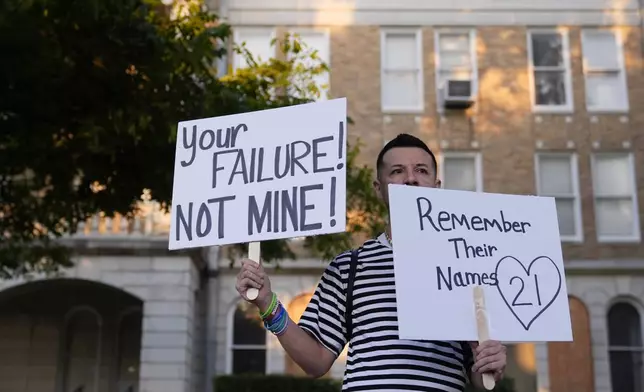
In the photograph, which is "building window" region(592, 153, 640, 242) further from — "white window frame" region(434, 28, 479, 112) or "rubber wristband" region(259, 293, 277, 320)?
"rubber wristband" region(259, 293, 277, 320)

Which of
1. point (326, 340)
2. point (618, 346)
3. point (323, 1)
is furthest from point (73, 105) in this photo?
point (618, 346)

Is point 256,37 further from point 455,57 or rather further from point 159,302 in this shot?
point 159,302

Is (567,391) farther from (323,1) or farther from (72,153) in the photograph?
(72,153)

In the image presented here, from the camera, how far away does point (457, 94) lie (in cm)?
1695

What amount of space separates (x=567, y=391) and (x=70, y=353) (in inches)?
401

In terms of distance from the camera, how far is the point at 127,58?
8.48 m

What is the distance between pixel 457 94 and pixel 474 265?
14.4 m

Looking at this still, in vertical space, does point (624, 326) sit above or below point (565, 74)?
below

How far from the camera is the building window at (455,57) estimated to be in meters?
17.4

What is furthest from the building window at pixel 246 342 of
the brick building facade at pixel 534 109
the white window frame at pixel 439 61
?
the white window frame at pixel 439 61

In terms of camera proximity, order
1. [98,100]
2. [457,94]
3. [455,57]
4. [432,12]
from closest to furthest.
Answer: [98,100]
[457,94]
[455,57]
[432,12]

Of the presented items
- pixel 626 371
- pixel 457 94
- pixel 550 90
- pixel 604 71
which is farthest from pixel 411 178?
pixel 604 71

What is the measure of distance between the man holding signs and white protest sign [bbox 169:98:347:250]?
193 mm

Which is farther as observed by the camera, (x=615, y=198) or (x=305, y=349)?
(x=615, y=198)
